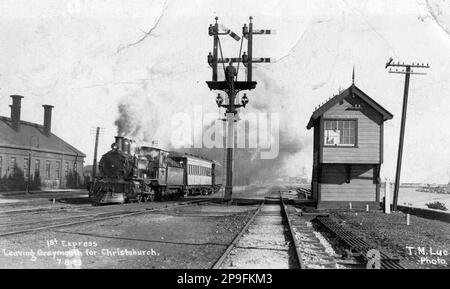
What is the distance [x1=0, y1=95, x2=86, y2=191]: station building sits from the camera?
38375 millimetres

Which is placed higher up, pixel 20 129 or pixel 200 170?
pixel 20 129

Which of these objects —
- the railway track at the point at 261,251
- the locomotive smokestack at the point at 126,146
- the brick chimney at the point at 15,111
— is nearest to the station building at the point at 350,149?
the railway track at the point at 261,251

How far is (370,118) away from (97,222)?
13471 mm

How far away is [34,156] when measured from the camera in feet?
139

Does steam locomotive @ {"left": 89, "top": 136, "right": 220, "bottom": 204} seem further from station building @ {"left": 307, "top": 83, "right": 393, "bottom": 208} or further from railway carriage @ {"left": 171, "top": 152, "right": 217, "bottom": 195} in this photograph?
station building @ {"left": 307, "top": 83, "right": 393, "bottom": 208}

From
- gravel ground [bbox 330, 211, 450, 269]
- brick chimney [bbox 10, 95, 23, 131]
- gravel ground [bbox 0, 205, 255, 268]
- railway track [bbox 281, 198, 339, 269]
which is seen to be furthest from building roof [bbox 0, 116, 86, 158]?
gravel ground [bbox 330, 211, 450, 269]

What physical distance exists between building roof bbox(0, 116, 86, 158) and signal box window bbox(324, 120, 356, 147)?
2937 cm

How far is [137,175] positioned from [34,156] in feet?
79.3

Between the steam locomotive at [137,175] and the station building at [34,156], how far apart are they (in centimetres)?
1587

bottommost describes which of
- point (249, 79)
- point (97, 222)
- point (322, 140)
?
point (97, 222)

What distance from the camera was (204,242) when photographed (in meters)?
10.2

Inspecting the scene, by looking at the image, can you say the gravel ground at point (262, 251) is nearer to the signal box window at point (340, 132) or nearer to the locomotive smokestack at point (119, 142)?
the signal box window at point (340, 132)

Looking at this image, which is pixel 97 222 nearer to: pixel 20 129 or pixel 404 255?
pixel 404 255
